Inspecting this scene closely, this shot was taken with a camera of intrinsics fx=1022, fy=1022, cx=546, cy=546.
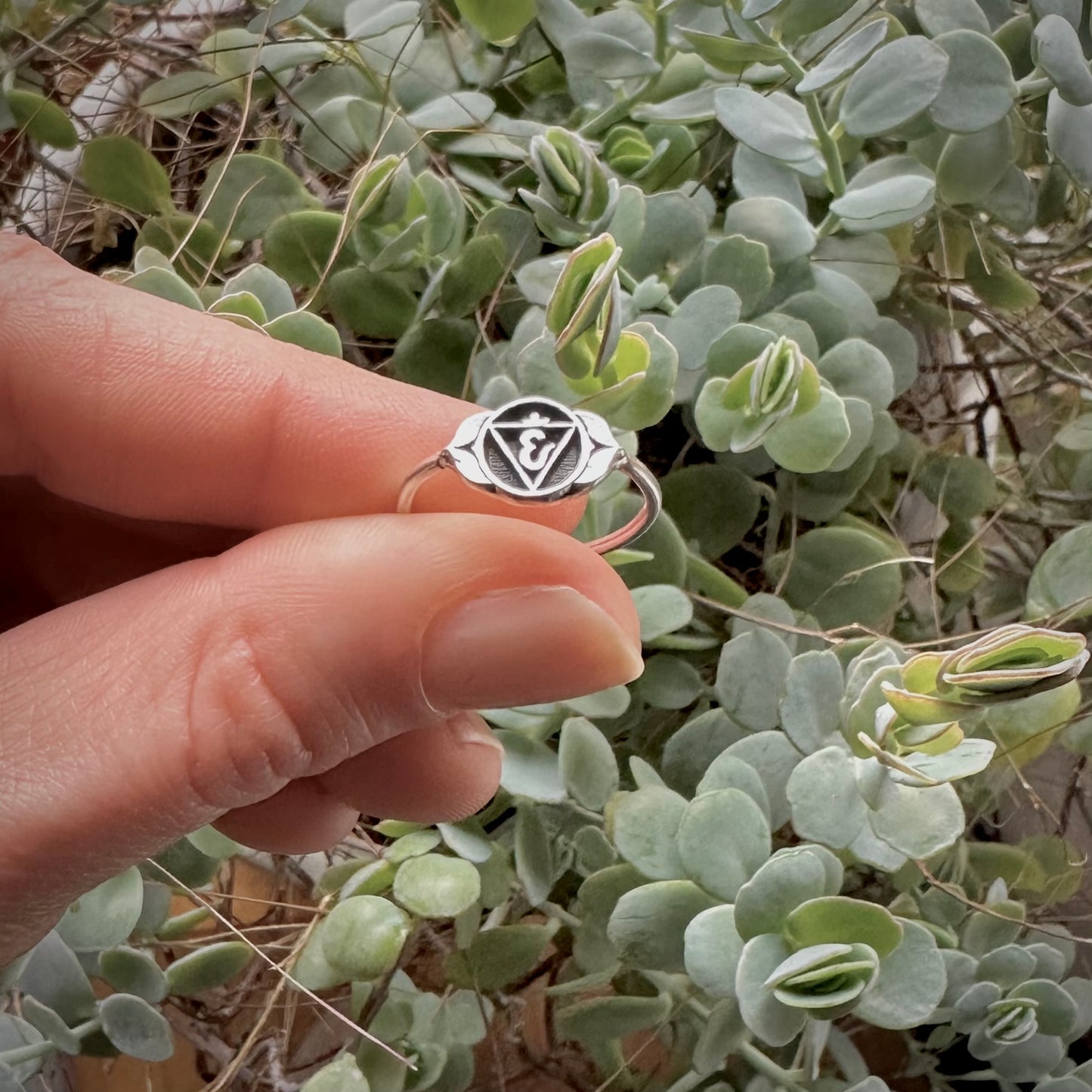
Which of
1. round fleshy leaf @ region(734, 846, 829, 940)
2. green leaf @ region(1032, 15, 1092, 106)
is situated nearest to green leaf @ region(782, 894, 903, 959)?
round fleshy leaf @ region(734, 846, 829, 940)

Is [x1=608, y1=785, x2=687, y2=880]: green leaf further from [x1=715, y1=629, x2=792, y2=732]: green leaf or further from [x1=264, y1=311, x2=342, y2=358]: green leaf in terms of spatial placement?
[x1=264, y1=311, x2=342, y2=358]: green leaf

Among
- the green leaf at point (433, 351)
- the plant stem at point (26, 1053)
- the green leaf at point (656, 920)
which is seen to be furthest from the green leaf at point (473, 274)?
the plant stem at point (26, 1053)


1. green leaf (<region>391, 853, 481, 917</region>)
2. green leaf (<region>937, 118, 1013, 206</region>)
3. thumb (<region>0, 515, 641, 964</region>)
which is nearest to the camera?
thumb (<region>0, 515, 641, 964</region>)

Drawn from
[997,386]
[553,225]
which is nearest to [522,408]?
[553,225]

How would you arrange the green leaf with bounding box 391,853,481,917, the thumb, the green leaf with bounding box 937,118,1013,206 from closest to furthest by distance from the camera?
the thumb → the green leaf with bounding box 391,853,481,917 → the green leaf with bounding box 937,118,1013,206

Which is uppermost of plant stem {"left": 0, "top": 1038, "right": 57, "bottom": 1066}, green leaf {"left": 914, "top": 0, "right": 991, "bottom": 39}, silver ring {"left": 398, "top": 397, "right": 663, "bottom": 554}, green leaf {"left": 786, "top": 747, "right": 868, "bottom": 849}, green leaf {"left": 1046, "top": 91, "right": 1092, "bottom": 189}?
green leaf {"left": 914, "top": 0, "right": 991, "bottom": 39}

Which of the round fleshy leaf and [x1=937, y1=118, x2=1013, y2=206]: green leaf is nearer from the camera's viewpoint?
the round fleshy leaf

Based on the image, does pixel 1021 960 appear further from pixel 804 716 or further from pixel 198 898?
pixel 198 898
